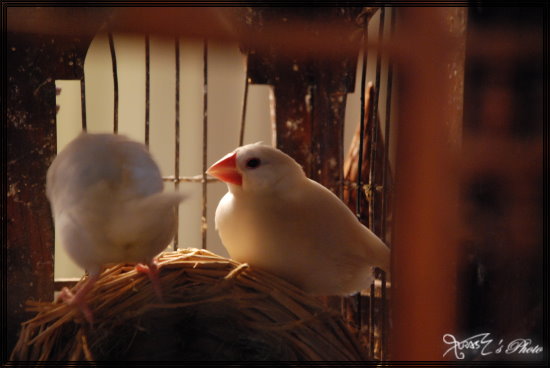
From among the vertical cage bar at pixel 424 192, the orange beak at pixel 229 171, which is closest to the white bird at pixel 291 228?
the orange beak at pixel 229 171

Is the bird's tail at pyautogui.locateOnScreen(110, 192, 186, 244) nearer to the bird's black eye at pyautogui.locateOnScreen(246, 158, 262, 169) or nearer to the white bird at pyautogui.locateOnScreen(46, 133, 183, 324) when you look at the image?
the white bird at pyautogui.locateOnScreen(46, 133, 183, 324)

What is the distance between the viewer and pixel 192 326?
757 millimetres

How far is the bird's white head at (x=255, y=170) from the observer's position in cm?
91

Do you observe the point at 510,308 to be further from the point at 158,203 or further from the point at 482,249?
the point at 158,203

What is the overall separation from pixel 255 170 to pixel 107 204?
267 millimetres

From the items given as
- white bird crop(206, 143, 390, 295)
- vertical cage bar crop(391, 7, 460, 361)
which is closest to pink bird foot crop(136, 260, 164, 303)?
white bird crop(206, 143, 390, 295)

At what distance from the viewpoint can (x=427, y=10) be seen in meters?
0.52

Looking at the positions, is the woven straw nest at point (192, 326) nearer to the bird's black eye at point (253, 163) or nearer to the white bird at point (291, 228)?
the white bird at point (291, 228)

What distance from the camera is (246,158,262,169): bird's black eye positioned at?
92cm

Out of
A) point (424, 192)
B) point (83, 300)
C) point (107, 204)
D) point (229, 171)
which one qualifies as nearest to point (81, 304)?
point (83, 300)

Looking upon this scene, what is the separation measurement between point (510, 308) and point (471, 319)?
0.15 feet

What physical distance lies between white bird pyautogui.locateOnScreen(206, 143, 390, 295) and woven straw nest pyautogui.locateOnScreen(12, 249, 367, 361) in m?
0.08

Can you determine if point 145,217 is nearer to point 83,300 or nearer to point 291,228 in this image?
point 83,300

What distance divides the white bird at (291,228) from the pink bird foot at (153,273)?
0.14 meters
